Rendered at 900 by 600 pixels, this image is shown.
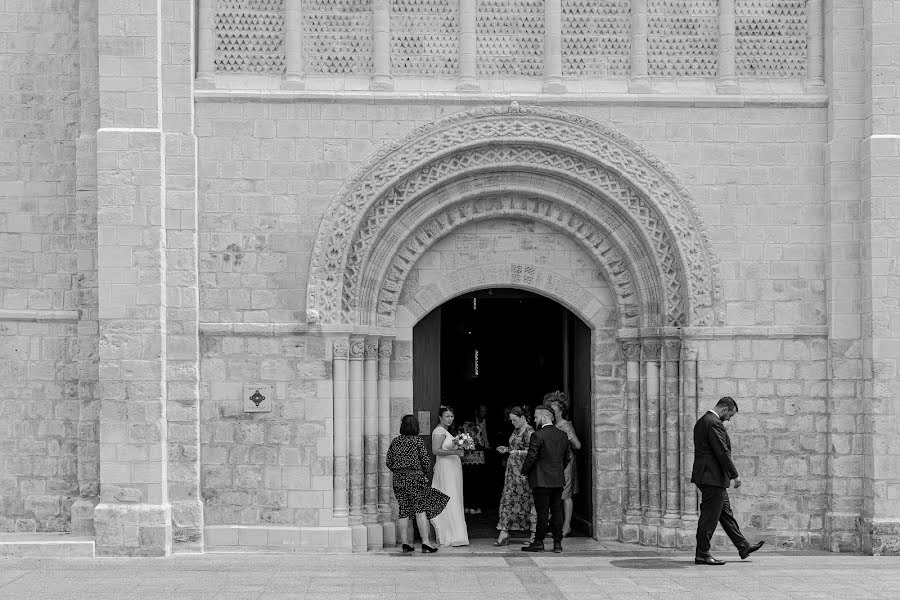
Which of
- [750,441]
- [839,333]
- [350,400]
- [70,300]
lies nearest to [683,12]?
[839,333]

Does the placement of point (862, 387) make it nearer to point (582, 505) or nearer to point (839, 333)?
point (839, 333)

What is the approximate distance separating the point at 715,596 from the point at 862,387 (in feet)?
11.1

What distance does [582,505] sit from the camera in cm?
1312

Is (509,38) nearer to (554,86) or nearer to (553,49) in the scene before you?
(553,49)

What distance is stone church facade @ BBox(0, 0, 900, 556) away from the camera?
11.5 metres

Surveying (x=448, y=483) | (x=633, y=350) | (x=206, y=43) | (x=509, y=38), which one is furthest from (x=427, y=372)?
(x=206, y=43)

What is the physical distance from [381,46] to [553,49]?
65.8 inches

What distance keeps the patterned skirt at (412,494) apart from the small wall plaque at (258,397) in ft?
4.57

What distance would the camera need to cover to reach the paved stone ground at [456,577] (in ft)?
30.6

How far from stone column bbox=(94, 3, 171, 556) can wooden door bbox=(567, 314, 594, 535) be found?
171 inches

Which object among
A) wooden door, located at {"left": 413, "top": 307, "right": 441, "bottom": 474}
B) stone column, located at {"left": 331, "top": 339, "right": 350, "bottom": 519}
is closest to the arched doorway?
wooden door, located at {"left": 413, "top": 307, "right": 441, "bottom": 474}

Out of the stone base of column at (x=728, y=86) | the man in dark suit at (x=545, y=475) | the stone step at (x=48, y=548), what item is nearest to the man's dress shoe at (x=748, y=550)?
the man in dark suit at (x=545, y=475)

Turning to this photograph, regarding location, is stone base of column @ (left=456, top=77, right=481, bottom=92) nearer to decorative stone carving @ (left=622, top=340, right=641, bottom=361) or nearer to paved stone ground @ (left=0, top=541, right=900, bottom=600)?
decorative stone carving @ (left=622, top=340, right=641, bottom=361)

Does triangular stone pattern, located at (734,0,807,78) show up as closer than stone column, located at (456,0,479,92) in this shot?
No
